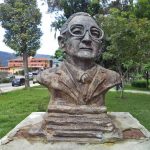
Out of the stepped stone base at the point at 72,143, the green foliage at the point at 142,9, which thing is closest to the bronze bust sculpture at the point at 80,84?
the stepped stone base at the point at 72,143

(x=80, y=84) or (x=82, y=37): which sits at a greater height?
(x=82, y=37)

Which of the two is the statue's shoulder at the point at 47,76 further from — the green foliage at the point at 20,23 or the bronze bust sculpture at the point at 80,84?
the green foliage at the point at 20,23

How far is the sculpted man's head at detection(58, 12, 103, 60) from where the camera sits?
5.54 m

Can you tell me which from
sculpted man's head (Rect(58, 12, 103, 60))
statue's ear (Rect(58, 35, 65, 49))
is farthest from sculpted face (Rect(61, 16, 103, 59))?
statue's ear (Rect(58, 35, 65, 49))

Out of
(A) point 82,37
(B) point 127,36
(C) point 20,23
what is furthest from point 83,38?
(C) point 20,23

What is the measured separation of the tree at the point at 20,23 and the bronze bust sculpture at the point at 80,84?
73.0 ft

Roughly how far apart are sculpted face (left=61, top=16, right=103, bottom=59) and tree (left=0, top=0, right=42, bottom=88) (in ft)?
72.9

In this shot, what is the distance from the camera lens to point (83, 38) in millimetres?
5555

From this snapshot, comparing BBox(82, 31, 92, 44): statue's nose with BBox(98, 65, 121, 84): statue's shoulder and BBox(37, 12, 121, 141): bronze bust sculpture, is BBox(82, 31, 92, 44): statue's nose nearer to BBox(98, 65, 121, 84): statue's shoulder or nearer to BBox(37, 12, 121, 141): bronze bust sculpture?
BBox(37, 12, 121, 141): bronze bust sculpture

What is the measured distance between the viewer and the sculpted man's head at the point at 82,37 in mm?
5539

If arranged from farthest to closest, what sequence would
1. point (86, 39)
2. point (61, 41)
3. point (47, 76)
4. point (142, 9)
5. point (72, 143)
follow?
1. point (142, 9)
2. point (61, 41)
3. point (47, 76)
4. point (86, 39)
5. point (72, 143)

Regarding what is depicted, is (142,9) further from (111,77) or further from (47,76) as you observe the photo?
(47,76)

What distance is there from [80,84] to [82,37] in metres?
0.67

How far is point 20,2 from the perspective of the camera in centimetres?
2783
